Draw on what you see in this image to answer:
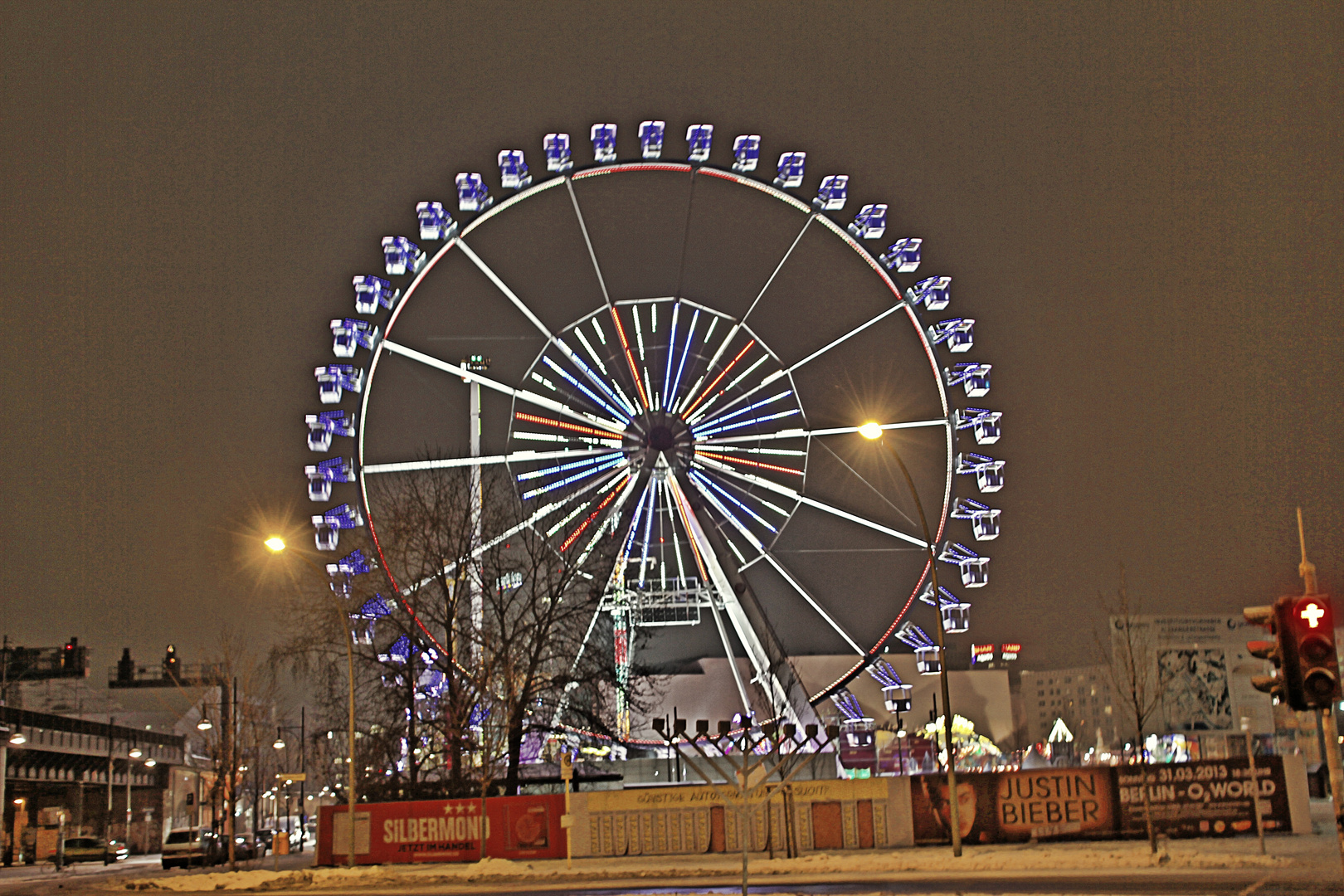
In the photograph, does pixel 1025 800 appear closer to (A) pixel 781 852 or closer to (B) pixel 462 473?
(A) pixel 781 852

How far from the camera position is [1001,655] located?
103 metres

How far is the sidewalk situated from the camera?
21.6 metres

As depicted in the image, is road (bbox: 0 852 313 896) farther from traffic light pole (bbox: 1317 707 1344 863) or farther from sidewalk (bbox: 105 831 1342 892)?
traffic light pole (bbox: 1317 707 1344 863)

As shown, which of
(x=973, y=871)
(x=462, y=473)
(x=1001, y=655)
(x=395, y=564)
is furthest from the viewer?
(x=1001, y=655)

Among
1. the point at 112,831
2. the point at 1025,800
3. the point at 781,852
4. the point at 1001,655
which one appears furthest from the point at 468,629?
the point at 1001,655

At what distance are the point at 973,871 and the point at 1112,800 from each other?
5.82 m

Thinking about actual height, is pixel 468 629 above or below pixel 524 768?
above

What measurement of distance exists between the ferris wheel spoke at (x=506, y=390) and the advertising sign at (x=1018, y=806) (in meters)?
15.0

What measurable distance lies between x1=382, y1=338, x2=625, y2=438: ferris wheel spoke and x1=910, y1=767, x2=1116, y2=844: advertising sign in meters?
15.0

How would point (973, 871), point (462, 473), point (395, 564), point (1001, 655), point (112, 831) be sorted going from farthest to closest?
point (1001, 655), point (112, 831), point (462, 473), point (395, 564), point (973, 871)

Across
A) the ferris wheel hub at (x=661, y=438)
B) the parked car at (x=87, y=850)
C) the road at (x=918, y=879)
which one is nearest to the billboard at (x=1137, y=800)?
the road at (x=918, y=879)

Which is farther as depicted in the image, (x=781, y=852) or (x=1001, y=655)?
(x=1001, y=655)

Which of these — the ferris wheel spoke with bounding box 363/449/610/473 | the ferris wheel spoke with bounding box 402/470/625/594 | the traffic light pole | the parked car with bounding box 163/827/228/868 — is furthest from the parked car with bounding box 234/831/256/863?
the traffic light pole

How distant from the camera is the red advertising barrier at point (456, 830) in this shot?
2966 centimetres
